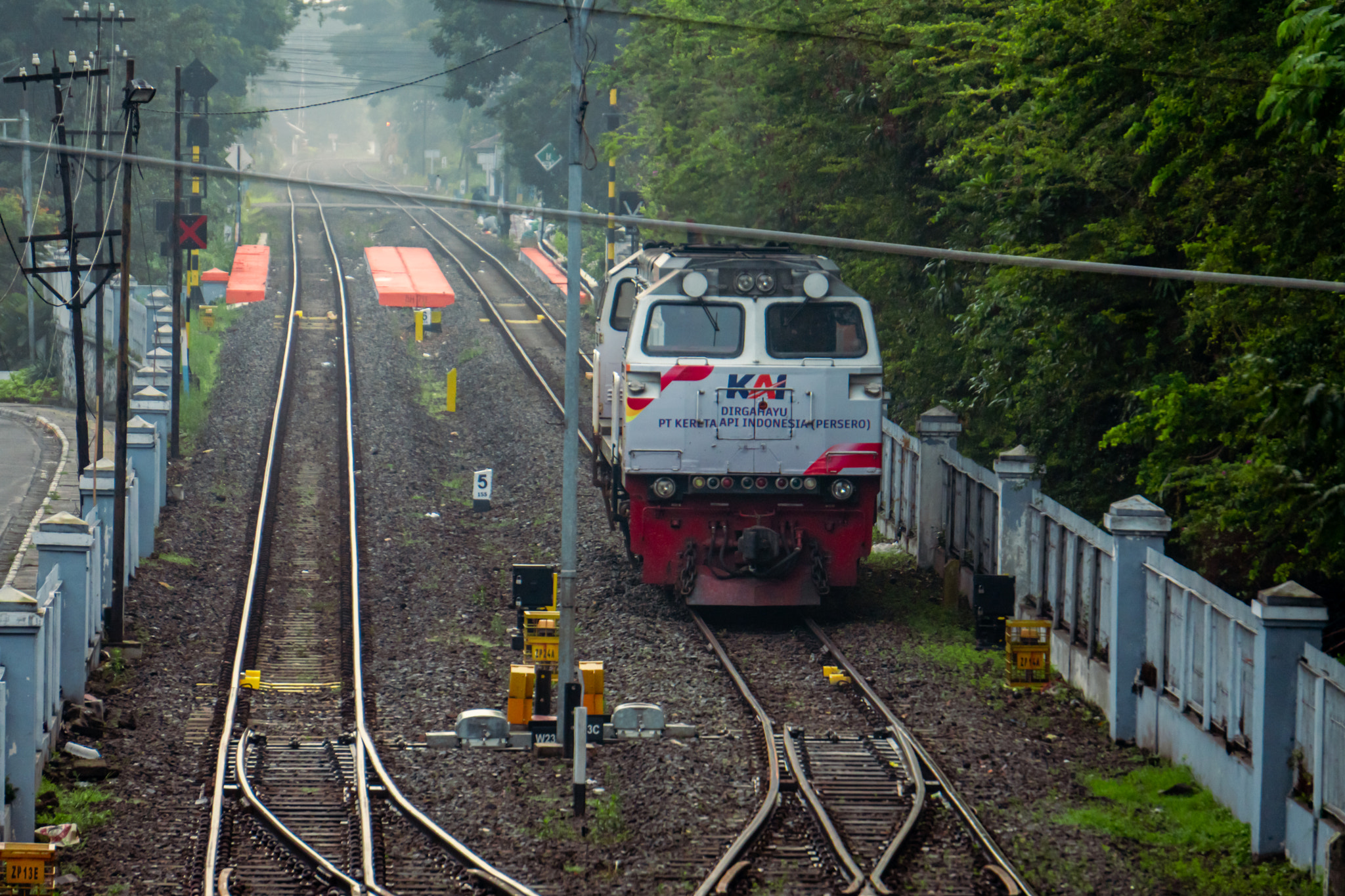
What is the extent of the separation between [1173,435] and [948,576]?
17.7ft

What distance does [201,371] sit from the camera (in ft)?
99.4

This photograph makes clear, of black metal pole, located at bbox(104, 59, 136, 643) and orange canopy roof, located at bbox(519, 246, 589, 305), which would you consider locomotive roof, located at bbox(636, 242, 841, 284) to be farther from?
orange canopy roof, located at bbox(519, 246, 589, 305)

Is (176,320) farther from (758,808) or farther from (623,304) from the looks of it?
(758,808)

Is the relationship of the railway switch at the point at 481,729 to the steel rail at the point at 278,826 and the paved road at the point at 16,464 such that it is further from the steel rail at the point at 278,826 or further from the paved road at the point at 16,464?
the paved road at the point at 16,464

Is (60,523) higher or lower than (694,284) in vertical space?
lower

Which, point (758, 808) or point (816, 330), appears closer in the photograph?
point (758, 808)

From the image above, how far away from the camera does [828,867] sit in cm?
931

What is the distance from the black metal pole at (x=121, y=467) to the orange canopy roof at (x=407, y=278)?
17858 mm

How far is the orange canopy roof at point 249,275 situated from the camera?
38031 millimetres

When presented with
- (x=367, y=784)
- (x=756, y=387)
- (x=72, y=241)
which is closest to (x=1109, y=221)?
(x=756, y=387)

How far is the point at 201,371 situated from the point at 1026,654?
69.9ft

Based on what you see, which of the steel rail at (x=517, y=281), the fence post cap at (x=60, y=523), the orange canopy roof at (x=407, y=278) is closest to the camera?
the fence post cap at (x=60, y=523)

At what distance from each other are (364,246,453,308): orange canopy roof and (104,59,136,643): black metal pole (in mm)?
17858

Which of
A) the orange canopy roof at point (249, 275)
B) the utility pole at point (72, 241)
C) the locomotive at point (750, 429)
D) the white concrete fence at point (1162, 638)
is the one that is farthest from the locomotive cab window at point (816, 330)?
the orange canopy roof at point (249, 275)
